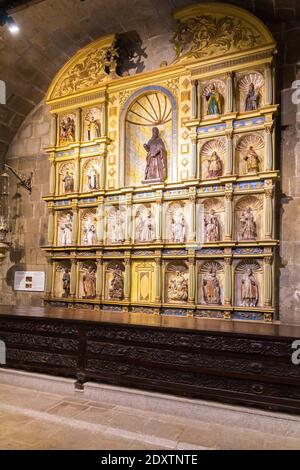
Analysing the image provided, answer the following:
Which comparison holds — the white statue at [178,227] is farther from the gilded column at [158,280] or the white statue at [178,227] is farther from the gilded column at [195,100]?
the gilded column at [195,100]

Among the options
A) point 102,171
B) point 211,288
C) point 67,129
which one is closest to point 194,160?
point 102,171

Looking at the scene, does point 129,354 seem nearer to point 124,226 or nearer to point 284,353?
point 284,353

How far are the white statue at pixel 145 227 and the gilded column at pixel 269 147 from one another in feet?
5.88

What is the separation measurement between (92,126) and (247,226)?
301cm

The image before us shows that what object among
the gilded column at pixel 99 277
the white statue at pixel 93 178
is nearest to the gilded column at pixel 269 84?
the white statue at pixel 93 178

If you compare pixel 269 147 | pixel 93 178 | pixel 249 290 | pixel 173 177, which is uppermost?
pixel 269 147

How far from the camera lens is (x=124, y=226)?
593 cm

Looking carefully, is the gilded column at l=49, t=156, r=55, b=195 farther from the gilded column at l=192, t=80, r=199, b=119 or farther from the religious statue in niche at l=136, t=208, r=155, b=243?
the gilded column at l=192, t=80, r=199, b=119

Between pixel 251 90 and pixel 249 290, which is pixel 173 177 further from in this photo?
pixel 249 290

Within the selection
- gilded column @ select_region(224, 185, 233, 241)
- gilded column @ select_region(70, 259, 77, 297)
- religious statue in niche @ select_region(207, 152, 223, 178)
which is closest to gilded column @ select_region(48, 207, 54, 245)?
gilded column @ select_region(70, 259, 77, 297)

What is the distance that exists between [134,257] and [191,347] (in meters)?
2.48

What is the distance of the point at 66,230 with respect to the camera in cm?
645
